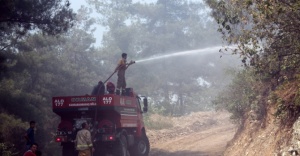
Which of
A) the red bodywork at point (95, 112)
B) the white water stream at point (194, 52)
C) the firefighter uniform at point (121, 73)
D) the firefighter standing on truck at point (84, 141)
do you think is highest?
the white water stream at point (194, 52)

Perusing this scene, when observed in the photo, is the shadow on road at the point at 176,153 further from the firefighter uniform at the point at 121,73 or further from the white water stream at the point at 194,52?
the white water stream at the point at 194,52

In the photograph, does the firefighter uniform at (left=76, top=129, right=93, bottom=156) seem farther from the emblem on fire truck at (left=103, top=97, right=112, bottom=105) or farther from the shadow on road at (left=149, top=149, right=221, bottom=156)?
the shadow on road at (left=149, top=149, right=221, bottom=156)

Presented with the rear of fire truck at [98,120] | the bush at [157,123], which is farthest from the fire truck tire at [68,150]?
the bush at [157,123]

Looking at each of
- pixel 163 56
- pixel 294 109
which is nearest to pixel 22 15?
pixel 294 109

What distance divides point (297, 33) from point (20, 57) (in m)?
15.3

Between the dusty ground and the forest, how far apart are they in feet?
6.19

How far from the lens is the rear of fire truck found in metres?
13.4

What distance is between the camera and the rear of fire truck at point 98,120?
526 inches

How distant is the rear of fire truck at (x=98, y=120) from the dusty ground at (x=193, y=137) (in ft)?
14.5

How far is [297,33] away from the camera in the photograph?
408 inches

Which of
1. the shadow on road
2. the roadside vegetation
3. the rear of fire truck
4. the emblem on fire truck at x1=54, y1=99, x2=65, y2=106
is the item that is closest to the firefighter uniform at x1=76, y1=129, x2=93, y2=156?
the rear of fire truck

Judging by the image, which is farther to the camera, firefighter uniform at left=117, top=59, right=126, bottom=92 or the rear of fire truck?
firefighter uniform at left=117, top=59, right=126, bottom=92

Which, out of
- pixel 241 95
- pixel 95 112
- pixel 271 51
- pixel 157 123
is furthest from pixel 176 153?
pixel 157 123

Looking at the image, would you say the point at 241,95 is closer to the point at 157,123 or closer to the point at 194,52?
the point at 157,123
